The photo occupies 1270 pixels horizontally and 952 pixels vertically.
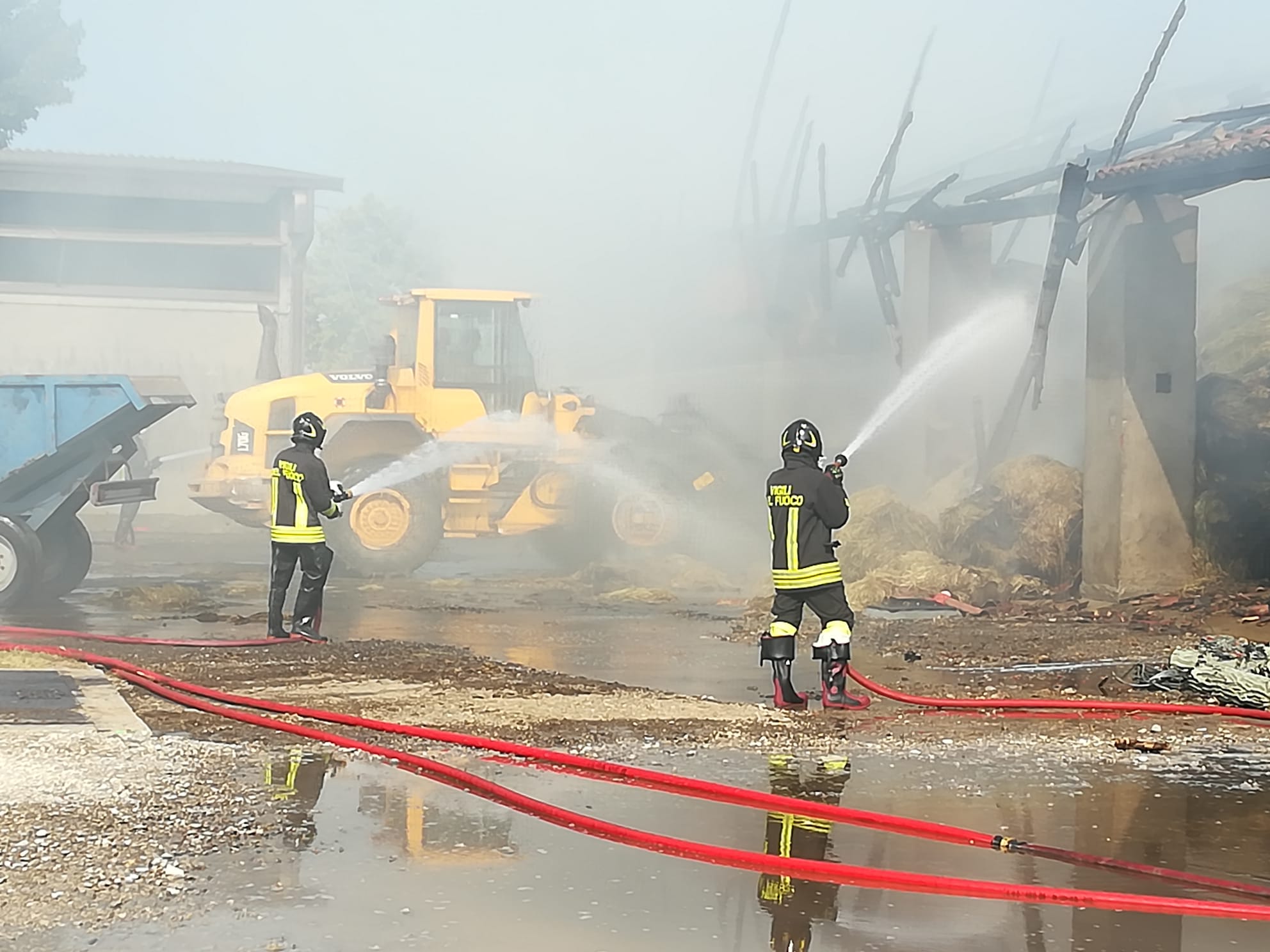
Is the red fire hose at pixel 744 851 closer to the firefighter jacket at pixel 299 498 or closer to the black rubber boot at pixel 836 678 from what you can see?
the black rubber boot at pixel 836 678

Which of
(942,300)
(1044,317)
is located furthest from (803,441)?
(942,300)

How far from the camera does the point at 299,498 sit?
10.9 metres

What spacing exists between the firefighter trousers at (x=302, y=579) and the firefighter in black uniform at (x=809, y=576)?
3734 millimetres

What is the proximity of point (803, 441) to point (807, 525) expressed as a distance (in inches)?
19.5

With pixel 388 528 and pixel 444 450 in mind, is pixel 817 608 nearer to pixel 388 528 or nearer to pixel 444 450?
pixel 388 528

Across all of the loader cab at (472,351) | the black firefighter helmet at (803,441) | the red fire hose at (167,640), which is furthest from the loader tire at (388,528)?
the black firefighter helmet at (803,441)

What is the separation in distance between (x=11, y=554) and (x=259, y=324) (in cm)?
1346

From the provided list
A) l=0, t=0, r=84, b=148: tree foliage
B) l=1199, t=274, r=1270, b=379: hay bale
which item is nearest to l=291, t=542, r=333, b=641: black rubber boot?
l=1199, t=274, r=1270, b=379: hay bale

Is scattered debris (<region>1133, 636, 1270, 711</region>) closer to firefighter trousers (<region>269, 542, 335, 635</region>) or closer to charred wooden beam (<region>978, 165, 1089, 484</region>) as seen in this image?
firefighter trousers (<region>269, 542, 335, 635</region>)

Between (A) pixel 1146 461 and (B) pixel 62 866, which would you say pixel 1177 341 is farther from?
(B) pixel 62 866

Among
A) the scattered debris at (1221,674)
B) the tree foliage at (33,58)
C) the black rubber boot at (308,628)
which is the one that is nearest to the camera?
the scattered debris at (1221,674)

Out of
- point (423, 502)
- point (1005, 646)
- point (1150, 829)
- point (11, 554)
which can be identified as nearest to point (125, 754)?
point (1150, 829)

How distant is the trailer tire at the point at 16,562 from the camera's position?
13.5 metres

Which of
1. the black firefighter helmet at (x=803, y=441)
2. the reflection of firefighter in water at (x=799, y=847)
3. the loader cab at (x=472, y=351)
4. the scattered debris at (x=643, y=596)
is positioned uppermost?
the loader cab at (x=472, y=351)
